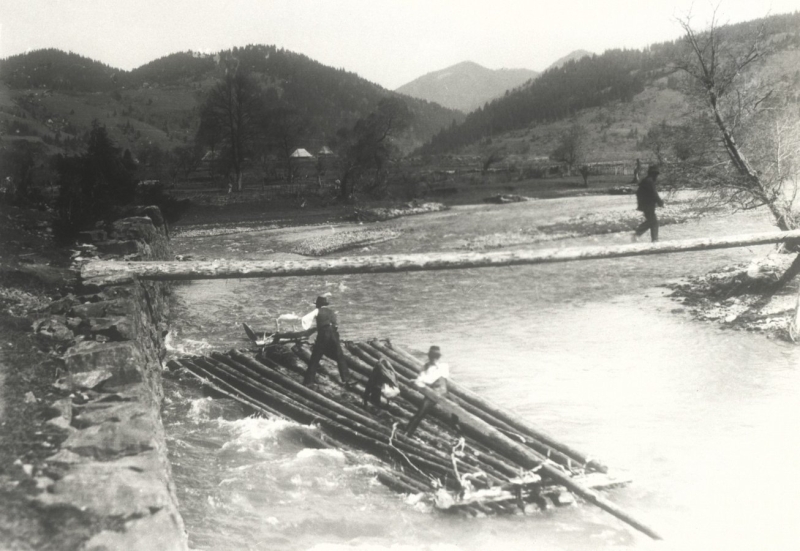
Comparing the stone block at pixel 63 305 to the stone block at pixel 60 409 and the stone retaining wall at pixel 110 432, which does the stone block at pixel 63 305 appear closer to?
the stone retaining wall at pixel 110 432

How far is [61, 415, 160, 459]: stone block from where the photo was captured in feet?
11.3

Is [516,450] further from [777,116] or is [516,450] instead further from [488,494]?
[777,116]

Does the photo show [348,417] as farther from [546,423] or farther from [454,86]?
[454,86]

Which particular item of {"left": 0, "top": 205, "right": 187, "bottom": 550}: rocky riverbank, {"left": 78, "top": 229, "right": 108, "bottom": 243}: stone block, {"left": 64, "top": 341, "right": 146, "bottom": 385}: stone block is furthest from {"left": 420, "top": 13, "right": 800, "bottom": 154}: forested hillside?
{"left": 64, "top": 341, "right": 146, "bottom": 385}: stone block

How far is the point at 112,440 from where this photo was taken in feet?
11.7

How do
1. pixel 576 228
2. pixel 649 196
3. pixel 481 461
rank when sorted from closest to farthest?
pixel 481 461, pixel 649 196, pixel 576 228

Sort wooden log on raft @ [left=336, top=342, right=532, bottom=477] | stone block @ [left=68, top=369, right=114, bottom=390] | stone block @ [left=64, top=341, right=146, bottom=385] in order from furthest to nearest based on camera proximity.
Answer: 1. wooden log on raft @ [left=336, top=342, right=532, bottom=477]
2. stone block @ [left=64, top=341, right=146, bottom=385]
3. stone block @ [left=68, top=369, right=114, bottom=390]

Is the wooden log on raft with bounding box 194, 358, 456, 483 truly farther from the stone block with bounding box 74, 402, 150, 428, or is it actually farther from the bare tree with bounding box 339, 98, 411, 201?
the bare tree with bounding box 339, 98, 411, 201

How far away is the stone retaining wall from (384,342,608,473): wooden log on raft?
2.79 meters

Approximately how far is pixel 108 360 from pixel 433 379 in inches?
103

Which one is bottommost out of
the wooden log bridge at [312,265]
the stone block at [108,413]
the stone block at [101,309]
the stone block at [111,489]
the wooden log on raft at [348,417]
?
the wooden log on raft at [348,417]

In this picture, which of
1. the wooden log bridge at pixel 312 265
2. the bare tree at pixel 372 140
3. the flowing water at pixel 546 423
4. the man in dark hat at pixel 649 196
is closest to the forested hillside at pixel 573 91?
the bare tree at pixel 372 140

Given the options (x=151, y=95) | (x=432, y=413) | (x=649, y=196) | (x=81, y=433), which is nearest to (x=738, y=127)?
(x=649, y=196)

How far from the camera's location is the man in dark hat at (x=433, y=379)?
15.8 ft
